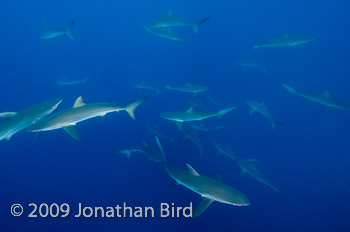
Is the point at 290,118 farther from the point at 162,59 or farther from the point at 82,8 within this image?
the point at 82,8

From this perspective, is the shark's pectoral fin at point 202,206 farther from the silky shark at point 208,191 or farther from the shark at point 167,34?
the shark at point 167,34

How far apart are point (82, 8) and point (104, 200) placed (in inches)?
1877

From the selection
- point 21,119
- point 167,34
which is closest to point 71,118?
point 21,119

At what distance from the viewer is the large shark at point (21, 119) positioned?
11.7 feet

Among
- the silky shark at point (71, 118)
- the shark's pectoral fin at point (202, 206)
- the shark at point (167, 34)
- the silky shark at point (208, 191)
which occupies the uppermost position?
the shark at point (167, 34)

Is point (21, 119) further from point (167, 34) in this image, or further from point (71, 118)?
point (167, 34)

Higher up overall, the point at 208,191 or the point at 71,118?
the point at 71,118

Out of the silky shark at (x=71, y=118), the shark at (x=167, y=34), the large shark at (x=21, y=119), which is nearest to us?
the large shark at (x=21, y=119)

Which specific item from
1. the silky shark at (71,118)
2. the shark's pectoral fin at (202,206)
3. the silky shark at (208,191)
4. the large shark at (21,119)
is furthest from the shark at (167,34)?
the shark's pectoral fin at (202,206)

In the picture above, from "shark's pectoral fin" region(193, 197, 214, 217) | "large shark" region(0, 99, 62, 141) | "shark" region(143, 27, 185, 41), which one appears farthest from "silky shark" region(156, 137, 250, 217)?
"shark" region(143, 27, 185, 41)

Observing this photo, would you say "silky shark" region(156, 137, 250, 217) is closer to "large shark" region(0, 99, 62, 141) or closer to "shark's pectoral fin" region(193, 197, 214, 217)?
"shark's pectoral fin" region(193, 197, 214, 217)

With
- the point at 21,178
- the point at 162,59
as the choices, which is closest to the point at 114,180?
the point at 21,178

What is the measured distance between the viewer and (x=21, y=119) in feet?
12.1

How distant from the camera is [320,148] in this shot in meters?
17.1
